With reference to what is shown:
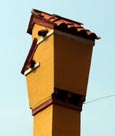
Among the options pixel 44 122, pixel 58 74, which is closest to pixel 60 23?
Result: pixel 58 74

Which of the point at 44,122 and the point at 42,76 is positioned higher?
the point at 42,76

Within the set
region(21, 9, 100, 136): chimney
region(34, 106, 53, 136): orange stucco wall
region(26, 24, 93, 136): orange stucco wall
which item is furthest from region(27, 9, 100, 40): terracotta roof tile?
region(34, 106, 53, 136): orange stucco wall

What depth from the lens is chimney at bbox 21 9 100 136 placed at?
32.0 feet

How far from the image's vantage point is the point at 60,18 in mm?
10828

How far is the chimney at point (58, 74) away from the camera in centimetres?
976

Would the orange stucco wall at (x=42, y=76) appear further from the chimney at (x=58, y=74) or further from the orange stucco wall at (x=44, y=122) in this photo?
the orange stucco wall at (x=44, y=122)

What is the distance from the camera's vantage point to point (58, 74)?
9.90 meters

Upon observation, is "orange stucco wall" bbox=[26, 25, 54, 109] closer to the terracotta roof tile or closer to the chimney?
the chimney

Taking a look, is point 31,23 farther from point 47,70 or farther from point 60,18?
point 47,70

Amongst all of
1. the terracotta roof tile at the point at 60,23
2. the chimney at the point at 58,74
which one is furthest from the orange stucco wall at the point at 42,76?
the terracotta roof tile at the point at 60,23

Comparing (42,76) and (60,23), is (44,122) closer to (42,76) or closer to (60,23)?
(42,76)

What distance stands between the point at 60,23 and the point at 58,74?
42.2 inches

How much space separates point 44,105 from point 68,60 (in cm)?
99

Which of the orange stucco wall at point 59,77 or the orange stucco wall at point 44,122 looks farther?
the orange stucco wall at point 59,77
